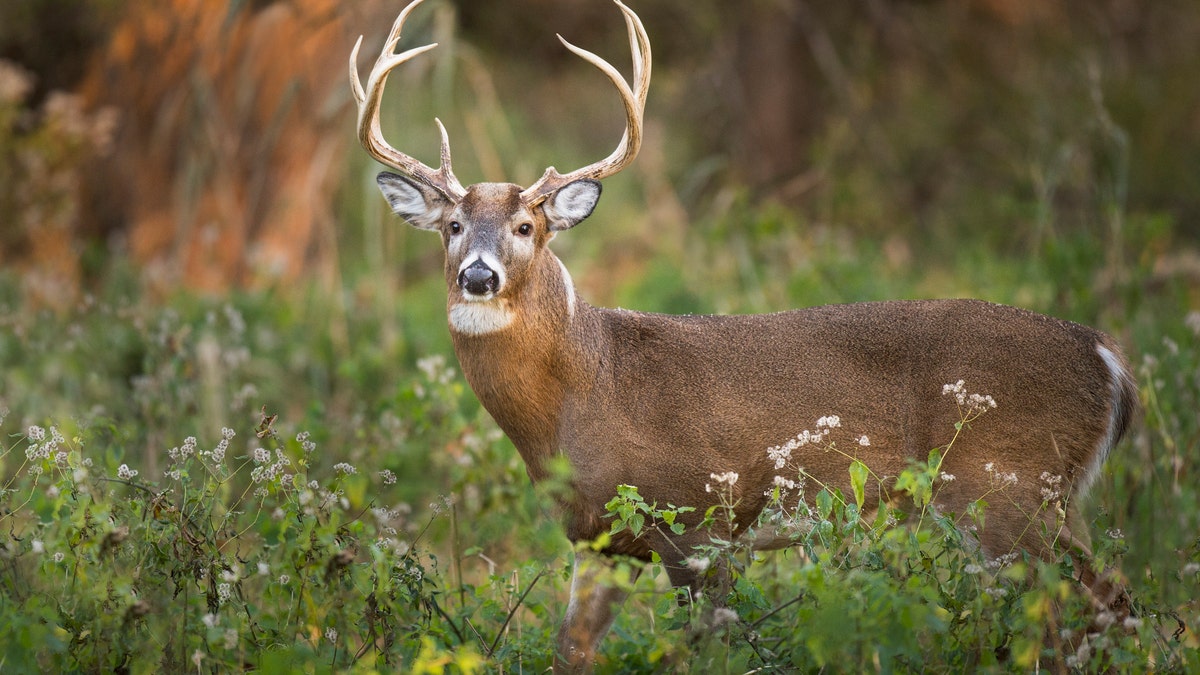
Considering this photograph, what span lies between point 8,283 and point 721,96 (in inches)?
295

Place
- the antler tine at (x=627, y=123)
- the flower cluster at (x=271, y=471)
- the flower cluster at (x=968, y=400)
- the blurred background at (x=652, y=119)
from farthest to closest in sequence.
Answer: the blurred background at (x=652, y=119) → the antler tine at (x=627, y=123) → the flower cluster at (x=968, y=400) → the flower cluster at (x=271, y=471)

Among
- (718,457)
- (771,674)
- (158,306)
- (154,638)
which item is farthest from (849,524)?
(158,306)

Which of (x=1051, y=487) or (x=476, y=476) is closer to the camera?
(x=1051, y=487)

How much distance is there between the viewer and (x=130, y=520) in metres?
4.07

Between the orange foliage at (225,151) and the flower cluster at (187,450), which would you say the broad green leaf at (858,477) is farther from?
the orange foliage at (225,151)

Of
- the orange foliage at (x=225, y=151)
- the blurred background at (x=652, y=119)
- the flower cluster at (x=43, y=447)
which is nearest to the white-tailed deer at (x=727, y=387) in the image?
the flower cluster at (x=43, y=447)

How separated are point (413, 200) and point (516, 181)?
19.9ft

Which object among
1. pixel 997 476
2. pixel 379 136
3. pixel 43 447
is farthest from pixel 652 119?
pixel 43 447

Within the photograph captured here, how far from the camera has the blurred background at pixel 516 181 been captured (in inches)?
269

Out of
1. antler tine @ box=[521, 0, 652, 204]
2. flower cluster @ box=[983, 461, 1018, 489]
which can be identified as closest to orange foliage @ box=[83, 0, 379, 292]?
antler tine @ box=[521, 0, 652, 204]

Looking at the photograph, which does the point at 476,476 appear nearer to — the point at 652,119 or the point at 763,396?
the point at 763,396

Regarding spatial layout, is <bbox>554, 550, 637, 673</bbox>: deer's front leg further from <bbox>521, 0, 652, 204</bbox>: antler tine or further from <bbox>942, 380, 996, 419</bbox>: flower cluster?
<bbox>521, 0, 652, 204</bbox>: antler tine

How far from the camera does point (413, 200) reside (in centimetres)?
522

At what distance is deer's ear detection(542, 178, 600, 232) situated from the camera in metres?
5.02
